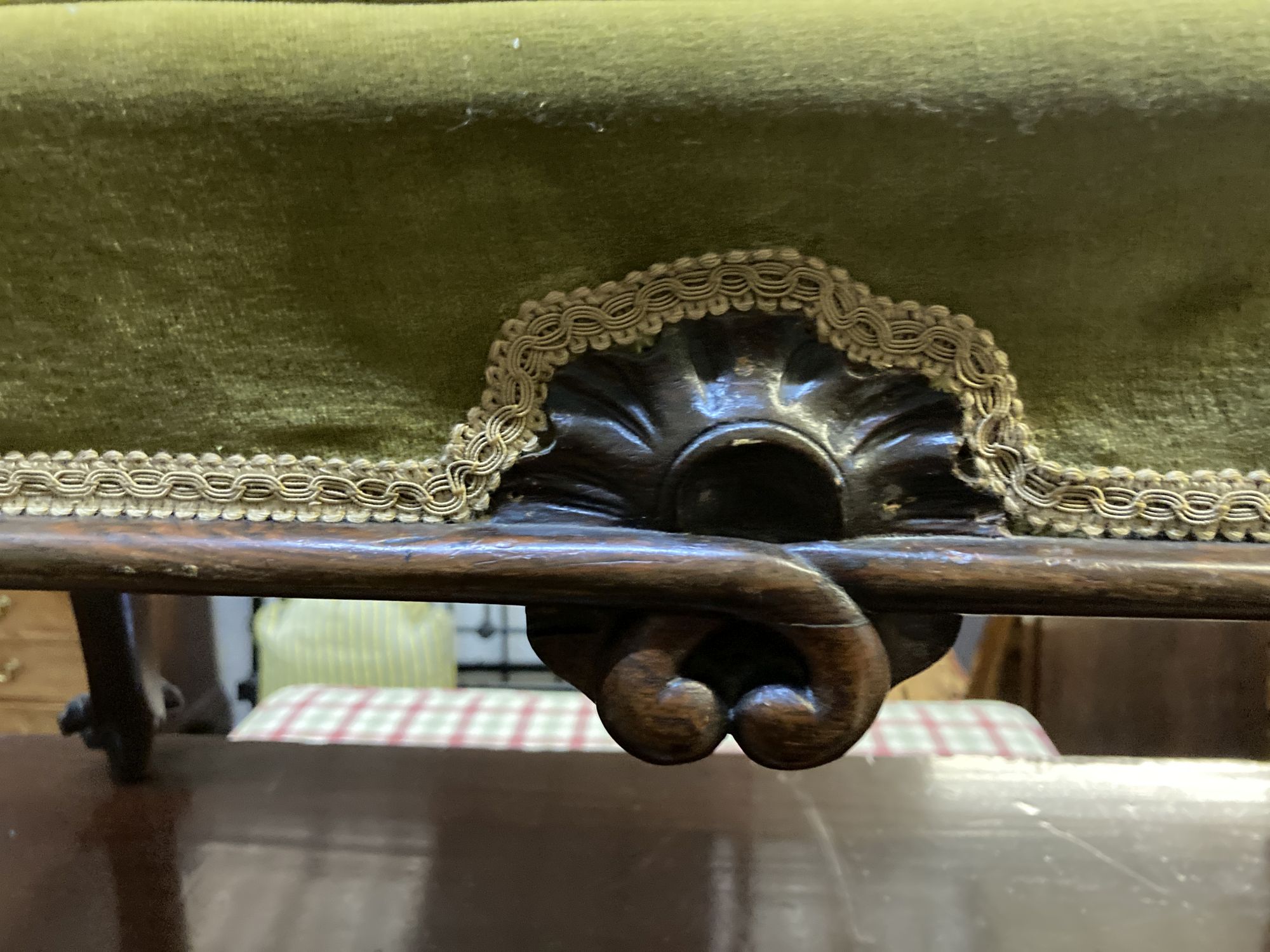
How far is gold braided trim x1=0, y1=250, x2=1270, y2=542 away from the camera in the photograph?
0.84 feet

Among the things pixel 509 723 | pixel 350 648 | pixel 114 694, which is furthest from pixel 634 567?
pixel 350 648

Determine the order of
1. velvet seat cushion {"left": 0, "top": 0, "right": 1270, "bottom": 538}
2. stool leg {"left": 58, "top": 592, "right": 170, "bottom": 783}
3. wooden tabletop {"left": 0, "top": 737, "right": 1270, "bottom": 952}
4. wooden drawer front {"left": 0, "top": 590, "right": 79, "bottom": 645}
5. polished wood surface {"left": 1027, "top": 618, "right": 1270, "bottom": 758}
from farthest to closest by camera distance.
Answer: wooden drawer front {"left": 0, "top": 590, "right": 79, "bottom": 645} < polished wood surface {"left": 1027, "top": 618, "right": 1270, "bottom": 758} < stool leg {"left": 58, "top": 592, "right": 170, "bottom": 783} < wooden tabletop {"left": 0, "top": 737, "right": 1270, "bottom": 952} < velvet seat cushion {"left": 0, "top": 0, "right": 1270, "bottom": 538}

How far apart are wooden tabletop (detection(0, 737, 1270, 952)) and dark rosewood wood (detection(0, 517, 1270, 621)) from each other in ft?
0.95

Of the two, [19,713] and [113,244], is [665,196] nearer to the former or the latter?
[113,244]

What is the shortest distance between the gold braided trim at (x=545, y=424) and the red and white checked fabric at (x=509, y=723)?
2.03 ft

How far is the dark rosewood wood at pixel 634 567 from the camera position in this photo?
254 millimetres

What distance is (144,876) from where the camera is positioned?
0.51m

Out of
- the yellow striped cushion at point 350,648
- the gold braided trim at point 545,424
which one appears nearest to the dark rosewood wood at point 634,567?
the gold braided trim at point 545,424

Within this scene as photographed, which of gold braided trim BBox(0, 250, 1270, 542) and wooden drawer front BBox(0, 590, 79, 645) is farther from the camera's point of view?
wooden drawer front BBox(0, 590, 79, 645)

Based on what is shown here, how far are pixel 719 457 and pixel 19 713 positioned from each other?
55.3 inches

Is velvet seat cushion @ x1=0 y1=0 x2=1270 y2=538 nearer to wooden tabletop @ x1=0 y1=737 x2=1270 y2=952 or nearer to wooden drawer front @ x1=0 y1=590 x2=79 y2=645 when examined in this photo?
wooden tabletop @ x1=0 y1=737 x2=1270 y2=952

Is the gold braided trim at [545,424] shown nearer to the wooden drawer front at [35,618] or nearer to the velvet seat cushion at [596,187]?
the velvet seat cushion at [596,187]

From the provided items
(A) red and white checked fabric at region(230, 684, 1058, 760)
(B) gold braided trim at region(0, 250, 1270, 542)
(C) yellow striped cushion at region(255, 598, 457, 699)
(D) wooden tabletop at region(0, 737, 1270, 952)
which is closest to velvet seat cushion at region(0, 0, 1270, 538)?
(B) gold braided trim at region(0, 250, 1270, 542)

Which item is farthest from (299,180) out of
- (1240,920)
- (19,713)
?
(19,713)
